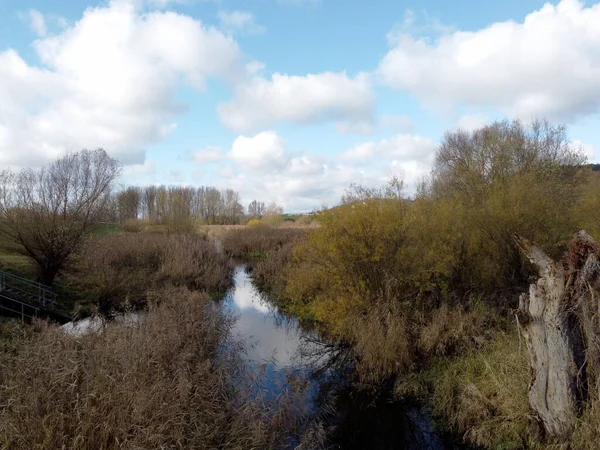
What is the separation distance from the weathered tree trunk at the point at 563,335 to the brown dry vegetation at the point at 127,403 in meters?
3.39

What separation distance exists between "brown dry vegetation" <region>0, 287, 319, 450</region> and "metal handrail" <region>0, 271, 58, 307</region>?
764 cm

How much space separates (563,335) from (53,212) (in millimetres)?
16857

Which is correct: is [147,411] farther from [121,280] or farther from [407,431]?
[121,280]

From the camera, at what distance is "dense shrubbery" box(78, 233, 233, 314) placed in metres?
15.5

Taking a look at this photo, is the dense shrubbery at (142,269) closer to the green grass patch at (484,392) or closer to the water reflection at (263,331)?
the water reflection at (263,331)

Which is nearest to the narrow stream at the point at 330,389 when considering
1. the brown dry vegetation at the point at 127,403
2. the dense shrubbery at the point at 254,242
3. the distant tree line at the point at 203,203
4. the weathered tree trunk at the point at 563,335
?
the brown dry vegetation at the point at 127,403

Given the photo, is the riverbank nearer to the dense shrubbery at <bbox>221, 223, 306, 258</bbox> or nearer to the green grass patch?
the green grass patch

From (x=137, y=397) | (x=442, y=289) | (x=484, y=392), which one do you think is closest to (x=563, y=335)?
(x=484, y=392)

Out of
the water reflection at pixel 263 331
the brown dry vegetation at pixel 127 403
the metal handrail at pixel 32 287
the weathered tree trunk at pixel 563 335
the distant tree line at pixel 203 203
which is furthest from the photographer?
the distant tree line at pixel 203 203

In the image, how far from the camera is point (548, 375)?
5676 millimetres

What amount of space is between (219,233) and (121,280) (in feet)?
72.6

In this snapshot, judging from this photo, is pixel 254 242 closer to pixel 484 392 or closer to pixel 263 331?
pixel 263 331

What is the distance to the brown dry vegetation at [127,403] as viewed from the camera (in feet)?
14.2

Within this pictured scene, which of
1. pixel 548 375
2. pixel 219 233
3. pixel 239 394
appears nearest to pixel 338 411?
pixel 239 394
